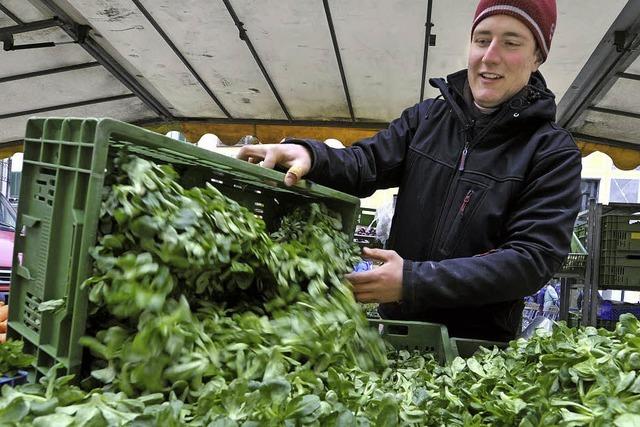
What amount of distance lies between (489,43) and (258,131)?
396cm

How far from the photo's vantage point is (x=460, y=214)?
1899 millimetres

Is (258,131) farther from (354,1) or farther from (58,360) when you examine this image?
(58,360)

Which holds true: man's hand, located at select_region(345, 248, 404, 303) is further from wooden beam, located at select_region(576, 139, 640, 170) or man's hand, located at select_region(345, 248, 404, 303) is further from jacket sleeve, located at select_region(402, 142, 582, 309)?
wooden beam, located at select_region(576, 139, 640, 170)

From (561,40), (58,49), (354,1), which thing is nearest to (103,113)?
(58,49)

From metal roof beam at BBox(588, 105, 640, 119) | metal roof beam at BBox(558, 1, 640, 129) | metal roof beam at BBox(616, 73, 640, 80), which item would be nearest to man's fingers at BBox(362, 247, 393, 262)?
metal roof beam at BBox(558, 1, 640, 129)

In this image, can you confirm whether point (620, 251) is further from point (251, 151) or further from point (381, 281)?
point (251, 151)

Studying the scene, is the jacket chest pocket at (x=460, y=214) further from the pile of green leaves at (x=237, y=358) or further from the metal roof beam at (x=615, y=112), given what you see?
the metal roof beam at (x=615, y=112)

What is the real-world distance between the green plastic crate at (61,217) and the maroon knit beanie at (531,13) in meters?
1.12

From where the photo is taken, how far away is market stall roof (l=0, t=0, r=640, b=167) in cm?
365

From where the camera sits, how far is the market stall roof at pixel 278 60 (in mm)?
3652

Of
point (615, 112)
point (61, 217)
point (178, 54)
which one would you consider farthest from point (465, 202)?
point (615, 112)

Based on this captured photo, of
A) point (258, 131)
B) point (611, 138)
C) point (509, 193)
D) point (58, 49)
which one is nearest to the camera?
point (509, 193)

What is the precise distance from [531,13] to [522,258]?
824 mm

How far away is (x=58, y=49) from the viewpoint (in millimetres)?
4566
